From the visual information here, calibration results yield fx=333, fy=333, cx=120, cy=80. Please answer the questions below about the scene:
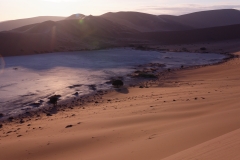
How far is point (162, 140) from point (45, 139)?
3.00m

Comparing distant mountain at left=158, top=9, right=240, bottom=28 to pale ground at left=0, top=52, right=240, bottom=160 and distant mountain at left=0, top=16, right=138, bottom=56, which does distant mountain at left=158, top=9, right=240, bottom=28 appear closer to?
distant mountain at left=0, top=16, right=138, bottom=56

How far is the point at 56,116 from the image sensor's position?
38.4 ft

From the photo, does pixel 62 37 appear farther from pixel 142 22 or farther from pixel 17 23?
pixel 17 23

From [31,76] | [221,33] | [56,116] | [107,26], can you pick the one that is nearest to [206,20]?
[221,33]

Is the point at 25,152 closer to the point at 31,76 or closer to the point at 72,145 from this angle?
the point at 72,145

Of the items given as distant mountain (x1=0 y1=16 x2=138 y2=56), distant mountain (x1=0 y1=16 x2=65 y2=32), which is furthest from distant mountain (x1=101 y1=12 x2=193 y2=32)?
distant mountain (x1=0 y1=16 x2=65 y2=32)

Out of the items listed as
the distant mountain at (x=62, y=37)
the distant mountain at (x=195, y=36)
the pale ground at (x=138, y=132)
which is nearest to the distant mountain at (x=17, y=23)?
the distant mountain at (x=62, y=37)

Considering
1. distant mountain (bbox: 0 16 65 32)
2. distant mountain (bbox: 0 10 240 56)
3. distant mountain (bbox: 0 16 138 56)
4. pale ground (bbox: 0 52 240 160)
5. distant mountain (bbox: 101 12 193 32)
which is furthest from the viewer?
distant mountain (bbox: 0 16 65 32)

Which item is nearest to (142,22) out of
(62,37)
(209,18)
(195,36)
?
(195,36)

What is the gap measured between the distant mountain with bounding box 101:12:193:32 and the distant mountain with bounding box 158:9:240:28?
31.1ft

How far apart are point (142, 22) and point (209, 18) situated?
34611 millimetres

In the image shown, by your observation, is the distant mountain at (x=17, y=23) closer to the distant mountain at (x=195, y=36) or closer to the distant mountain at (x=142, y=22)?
the distant mountain at (x=142, y=22)

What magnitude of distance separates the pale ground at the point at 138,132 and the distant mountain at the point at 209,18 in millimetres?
93578

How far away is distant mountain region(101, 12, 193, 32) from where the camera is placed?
8575 centimetres
